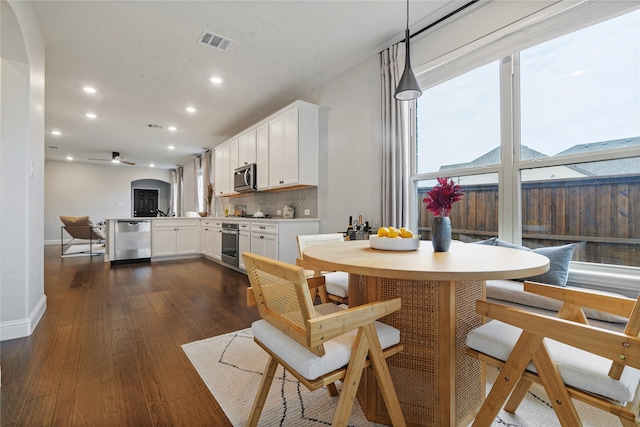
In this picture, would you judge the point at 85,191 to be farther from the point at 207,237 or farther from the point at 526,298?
the point at 526,298

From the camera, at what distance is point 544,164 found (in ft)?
7.46

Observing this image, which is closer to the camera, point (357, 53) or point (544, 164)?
point (544, 164)

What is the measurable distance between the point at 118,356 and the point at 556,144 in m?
3.52

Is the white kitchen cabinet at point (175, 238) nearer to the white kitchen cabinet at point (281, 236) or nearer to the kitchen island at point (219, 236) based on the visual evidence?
the kitchen island at point (219, 236)

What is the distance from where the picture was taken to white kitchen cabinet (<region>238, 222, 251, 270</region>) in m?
4.56

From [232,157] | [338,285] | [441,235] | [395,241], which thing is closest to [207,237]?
[232,157]

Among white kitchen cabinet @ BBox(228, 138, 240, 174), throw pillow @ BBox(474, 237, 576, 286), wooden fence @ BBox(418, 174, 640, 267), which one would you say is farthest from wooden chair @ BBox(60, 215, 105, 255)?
throw pillow @ BBox(474, 237, 576, 286)

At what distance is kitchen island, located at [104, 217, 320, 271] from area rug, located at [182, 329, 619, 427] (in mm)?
1955

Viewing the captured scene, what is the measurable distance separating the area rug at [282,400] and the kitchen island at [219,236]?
1.96 metres

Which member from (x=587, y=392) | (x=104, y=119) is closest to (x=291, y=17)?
(x=587, y=392)

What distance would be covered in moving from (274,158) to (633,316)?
4.13 m

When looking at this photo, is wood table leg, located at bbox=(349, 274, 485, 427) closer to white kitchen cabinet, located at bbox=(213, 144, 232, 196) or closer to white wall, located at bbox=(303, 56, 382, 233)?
white wall, located at bbox=(303, 56, 382, 233)

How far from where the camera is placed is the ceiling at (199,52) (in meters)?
2.68

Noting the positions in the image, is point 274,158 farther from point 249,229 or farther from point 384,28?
point 384,28
